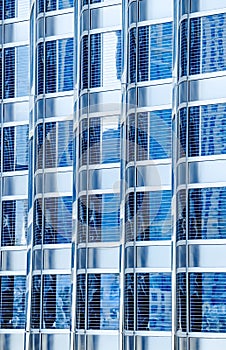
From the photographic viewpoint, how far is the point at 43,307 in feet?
10.3

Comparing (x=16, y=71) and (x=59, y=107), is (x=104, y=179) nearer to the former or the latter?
(x=59, y=107)

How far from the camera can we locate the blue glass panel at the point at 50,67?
322 centimetres

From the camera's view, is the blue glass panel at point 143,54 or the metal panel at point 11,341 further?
the metal panel at point 11,341

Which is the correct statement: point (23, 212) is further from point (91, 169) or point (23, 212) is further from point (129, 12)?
point (129, 12)

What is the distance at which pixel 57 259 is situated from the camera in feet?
10.3

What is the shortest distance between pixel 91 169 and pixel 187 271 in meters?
0.52

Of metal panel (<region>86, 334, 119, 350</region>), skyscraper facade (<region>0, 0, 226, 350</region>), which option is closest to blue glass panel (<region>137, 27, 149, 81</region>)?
skyscraper facade (<region>0, 0, 226, 350</region>)

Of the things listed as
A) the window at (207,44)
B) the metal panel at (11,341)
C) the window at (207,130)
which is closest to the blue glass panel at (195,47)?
the window at (207,44)

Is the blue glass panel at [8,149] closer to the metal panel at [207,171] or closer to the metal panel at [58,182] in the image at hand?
the metal panel at [58,182]

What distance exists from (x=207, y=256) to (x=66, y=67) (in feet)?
2.89

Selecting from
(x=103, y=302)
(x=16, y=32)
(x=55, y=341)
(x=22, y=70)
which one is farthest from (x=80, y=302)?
(x=16, y=32)

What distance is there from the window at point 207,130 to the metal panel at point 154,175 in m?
0.13

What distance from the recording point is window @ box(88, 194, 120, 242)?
300cm

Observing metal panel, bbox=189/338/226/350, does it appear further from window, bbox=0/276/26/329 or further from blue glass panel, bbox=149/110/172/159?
window, bbox=0/276/26/329
